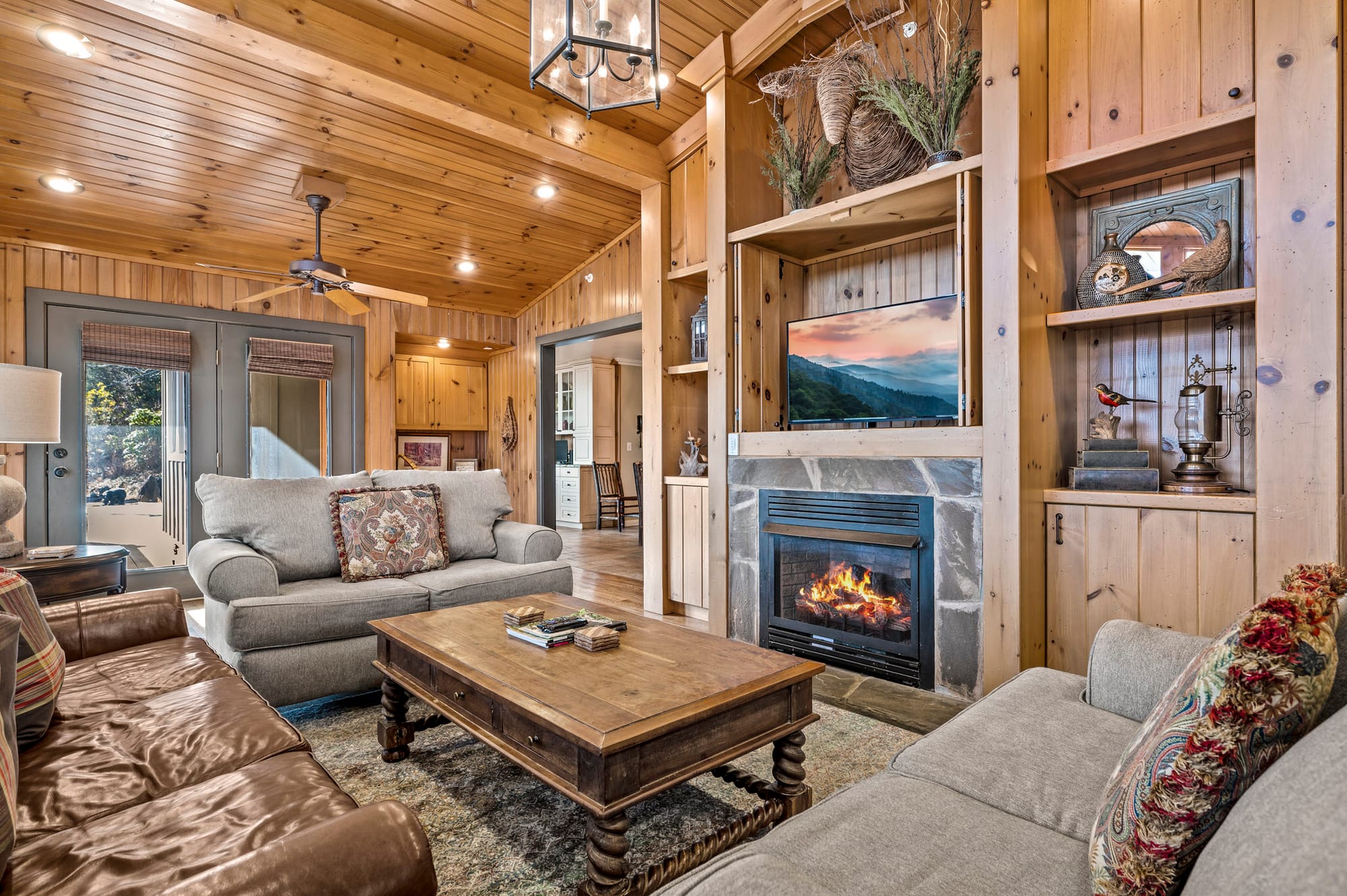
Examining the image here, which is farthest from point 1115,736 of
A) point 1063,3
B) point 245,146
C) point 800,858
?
point 245,146

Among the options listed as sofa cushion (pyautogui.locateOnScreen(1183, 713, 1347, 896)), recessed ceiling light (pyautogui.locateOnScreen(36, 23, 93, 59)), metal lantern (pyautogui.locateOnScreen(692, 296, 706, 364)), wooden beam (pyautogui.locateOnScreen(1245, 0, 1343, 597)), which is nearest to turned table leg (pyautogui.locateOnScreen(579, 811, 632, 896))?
sofa cushion (pyautogui.locateOnScreen(1183, 713, 1347, 896))

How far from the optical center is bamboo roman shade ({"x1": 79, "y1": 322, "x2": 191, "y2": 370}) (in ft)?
15.6

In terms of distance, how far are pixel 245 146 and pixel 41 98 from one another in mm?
881

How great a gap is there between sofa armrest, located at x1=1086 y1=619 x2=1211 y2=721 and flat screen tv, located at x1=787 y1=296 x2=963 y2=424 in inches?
55.5

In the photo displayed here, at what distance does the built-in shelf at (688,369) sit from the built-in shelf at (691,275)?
0.55 m

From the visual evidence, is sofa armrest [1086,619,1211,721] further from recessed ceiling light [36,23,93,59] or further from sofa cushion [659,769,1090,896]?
recessed ceiling light [36,23,93,59]

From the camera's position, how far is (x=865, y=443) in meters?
3.07

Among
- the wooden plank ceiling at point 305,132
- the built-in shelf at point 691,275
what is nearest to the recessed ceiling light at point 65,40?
the wooden plank ceiling at point 305,132

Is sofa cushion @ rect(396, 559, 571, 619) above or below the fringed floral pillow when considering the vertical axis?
below

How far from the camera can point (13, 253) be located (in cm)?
450

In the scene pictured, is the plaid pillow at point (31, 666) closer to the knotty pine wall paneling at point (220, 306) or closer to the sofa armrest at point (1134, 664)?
the sofa armrest at point (1134, 664)

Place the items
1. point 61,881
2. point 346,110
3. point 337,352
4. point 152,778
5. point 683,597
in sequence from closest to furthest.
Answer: point 61,881, point 152,778, point 346,110, point 683,597, point 337,352

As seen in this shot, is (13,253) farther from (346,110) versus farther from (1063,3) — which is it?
(1063,3)

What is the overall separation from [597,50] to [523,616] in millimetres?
1776
